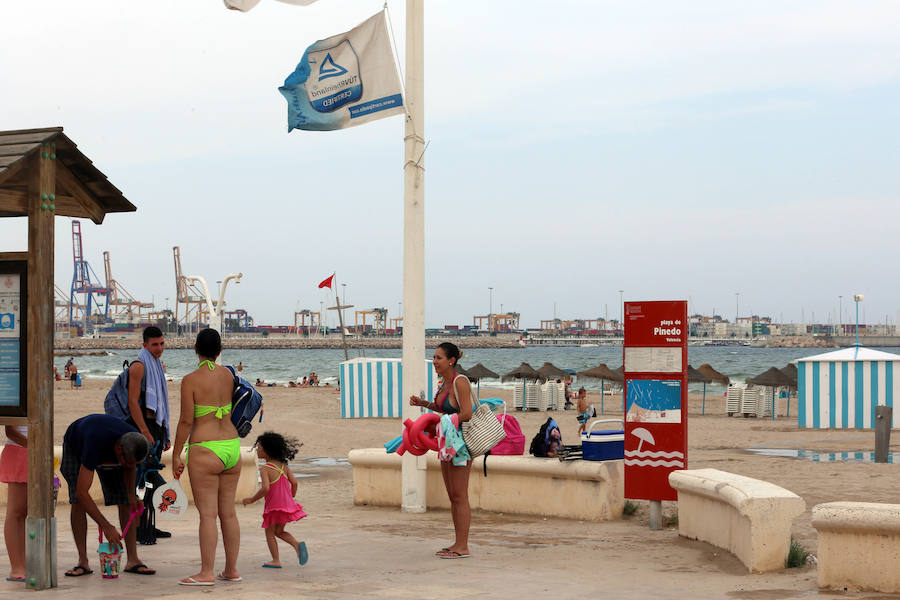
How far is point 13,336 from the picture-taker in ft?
18.7

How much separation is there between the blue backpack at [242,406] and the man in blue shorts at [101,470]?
1.75 feet

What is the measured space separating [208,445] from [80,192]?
6.09 ft

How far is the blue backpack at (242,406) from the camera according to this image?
5.89 m

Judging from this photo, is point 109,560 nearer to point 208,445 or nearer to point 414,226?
point 208,445

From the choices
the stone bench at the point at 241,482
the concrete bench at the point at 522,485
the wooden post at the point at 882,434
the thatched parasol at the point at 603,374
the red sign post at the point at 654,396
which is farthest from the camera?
the thatched parasol at the point at 603,374

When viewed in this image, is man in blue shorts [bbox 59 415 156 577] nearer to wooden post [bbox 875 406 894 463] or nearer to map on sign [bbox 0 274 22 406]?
map on sign [bbox 0 274 22 406]

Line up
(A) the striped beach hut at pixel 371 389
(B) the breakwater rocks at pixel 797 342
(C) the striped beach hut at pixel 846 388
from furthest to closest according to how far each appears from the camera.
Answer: (B) the breakwater rocks at pixel 797 342 < (A) the striped beach hut at pixel 371 389 < (C) the striped beach hut at pixel 846 388

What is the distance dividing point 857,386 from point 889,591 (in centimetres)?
1604

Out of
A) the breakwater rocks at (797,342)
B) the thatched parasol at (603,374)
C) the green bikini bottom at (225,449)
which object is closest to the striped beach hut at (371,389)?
the thatched parasol at (603,374)

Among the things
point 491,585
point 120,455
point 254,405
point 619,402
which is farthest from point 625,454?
point 619,402

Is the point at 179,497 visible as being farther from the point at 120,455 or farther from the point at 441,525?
the point at 441,525

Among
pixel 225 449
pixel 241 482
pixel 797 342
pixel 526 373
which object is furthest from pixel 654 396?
pixel 797 342

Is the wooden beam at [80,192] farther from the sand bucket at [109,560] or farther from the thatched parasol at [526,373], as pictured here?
the thatched parasol at [526,373]

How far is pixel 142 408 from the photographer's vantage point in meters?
6.77
